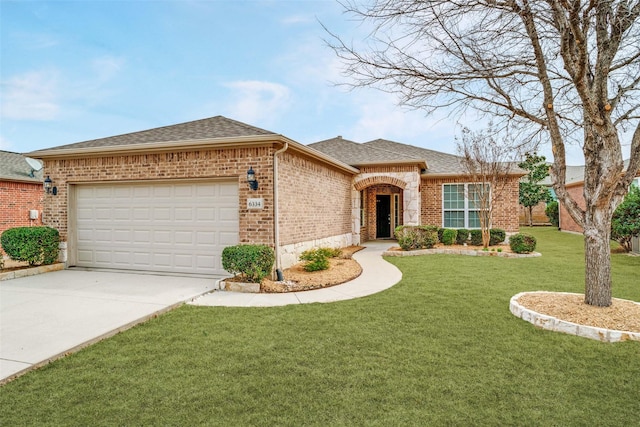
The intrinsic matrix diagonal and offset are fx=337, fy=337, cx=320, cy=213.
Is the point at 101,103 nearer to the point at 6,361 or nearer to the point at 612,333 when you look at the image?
the point at 6,361

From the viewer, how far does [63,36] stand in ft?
31.1

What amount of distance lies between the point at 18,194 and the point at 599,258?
17.9m

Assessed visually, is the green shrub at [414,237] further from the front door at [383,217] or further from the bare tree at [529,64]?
the bare tree at [529,64]

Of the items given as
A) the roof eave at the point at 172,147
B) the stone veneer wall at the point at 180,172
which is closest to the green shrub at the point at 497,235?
the roof eave at the point at 172,147

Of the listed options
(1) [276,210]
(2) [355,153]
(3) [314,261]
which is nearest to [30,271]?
(1) [276,210]

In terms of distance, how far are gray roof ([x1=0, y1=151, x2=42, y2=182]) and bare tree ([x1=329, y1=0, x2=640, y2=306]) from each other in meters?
14.2

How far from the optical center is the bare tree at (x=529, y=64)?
4.15 m

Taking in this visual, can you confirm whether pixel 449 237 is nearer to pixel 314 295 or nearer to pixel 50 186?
pixel 314 295

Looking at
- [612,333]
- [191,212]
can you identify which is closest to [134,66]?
[191,212]

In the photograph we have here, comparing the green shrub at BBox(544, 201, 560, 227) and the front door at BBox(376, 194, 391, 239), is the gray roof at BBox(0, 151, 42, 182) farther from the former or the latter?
the green shrub at BBox(544, 201, 560, 227)

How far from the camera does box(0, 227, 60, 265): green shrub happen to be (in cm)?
826

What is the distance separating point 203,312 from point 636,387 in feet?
16.9

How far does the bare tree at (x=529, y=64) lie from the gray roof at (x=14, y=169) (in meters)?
14.2

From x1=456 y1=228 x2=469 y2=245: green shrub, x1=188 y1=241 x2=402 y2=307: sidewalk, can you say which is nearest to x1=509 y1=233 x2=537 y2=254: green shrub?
x1=456 y1=228 x2=469 y2=245: green shrub
